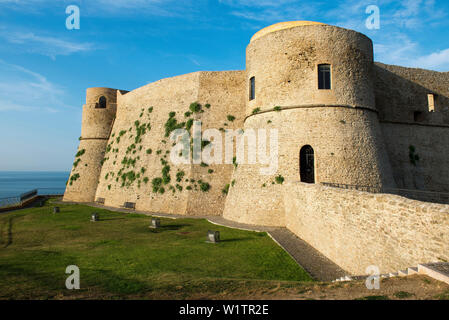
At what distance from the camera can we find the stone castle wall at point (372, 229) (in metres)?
6.10

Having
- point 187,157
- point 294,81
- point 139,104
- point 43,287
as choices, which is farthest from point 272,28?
point 43,287

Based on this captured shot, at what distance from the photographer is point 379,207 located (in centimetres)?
776

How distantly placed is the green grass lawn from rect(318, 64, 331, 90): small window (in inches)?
358

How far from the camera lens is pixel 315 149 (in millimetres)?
15148

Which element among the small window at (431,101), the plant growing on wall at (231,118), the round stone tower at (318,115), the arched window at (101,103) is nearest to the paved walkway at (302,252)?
the round stone tower at (318,115)

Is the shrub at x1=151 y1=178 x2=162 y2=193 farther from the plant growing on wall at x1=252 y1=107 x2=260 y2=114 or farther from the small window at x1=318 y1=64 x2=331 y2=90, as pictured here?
the small window at x1=318 y1=64 x2=331 y2=90

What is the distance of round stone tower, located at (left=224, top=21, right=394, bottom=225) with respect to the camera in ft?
49.5

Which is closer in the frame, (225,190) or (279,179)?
(279,179)

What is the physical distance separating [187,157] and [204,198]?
11.9 ft

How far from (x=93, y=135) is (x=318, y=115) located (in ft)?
83.7

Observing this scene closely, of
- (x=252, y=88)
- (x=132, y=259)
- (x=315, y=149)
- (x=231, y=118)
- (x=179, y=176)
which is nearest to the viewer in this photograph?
(x=132, y=259)

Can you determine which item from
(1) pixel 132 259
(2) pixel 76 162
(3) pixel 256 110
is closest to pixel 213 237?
(1) pixel 132 259

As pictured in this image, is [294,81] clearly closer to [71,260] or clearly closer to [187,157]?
[187,157]

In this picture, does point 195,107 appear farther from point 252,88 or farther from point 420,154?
point 420,154
